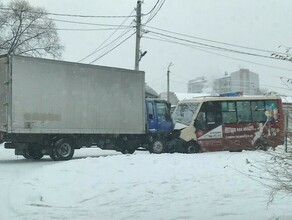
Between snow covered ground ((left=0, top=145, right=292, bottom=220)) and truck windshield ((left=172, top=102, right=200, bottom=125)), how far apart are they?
819 centimetres

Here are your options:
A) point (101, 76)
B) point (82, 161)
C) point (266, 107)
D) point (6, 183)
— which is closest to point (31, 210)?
point (6, 183)

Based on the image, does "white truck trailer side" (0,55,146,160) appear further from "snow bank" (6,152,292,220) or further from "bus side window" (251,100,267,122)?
"bus side window" (251,100,267,122)

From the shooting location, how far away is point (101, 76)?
19453mm

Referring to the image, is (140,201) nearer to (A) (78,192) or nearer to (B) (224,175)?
(A) (78,192)

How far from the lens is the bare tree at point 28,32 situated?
47.9m

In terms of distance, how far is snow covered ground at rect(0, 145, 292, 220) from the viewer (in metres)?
7.91

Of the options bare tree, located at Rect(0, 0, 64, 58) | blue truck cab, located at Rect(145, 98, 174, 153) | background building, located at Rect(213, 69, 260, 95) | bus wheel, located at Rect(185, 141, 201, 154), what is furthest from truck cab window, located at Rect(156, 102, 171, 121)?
bare tree, located at Rect(0, 0, 64, 58)

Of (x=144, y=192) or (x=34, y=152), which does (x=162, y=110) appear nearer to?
(x=34, y=152)

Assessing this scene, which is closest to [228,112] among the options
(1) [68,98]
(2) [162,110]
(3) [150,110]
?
(2) [162,110]

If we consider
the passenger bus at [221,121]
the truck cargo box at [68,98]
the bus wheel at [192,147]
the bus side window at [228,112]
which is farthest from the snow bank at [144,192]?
the bus side window at [228,112]

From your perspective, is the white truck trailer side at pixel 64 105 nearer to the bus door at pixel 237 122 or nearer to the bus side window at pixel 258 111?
the bus door at pixel 237 122

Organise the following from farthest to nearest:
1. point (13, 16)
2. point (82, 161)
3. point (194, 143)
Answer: point (13, 16) → point (194, 143) → point (82, 161)

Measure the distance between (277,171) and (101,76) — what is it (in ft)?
44.6

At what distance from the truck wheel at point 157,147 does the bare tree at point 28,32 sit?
2908cm
